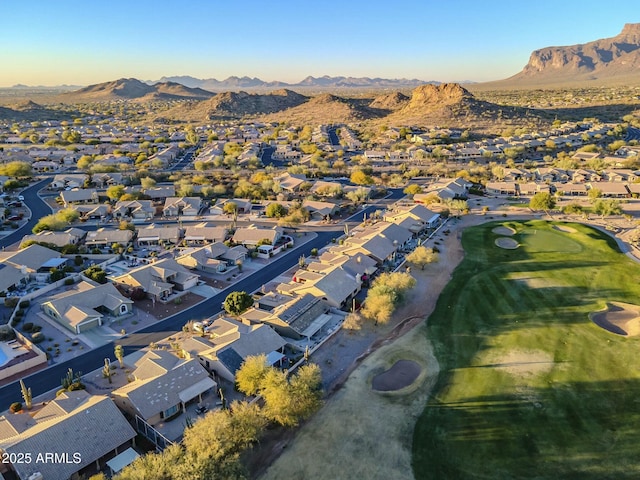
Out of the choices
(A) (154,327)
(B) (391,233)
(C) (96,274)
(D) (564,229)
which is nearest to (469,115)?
(D) (564,229)

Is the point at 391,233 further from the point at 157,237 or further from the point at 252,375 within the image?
the point at 252,375

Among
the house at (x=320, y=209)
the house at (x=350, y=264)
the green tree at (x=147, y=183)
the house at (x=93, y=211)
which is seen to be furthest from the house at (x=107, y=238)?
the green tree at (x=147, y=183)

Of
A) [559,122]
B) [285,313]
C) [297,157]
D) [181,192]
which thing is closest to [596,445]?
[285,313]

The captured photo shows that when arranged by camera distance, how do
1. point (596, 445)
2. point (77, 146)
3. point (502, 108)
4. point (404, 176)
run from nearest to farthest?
point (596, 445) → point (404, 176) → point (77, 146) → point (502, 108)

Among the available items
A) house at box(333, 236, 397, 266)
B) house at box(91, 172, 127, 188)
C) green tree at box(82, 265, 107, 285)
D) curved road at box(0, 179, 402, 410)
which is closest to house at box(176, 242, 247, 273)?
curved road at box(0, 179, 402, 410)

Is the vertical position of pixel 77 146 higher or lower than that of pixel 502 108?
lower

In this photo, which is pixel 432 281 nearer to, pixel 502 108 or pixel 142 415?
pixel 142 415
